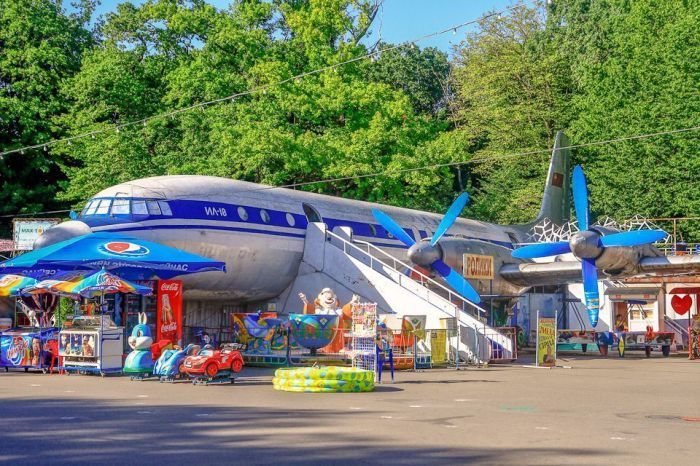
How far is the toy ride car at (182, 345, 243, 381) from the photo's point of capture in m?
18.2

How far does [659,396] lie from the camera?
1705 centimetres

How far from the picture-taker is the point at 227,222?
2578 centimetres

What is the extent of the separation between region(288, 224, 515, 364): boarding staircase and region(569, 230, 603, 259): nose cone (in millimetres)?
3425

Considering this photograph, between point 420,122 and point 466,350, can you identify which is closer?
point 466,350

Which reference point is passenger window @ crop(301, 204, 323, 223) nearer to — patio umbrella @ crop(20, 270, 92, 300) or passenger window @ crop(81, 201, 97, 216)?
passenger window @ crop(81, 201, 97, 216)

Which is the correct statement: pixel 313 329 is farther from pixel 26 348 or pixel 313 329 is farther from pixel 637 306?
pixel 637 306

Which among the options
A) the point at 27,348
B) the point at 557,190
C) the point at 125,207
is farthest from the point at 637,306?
the point at 27,348

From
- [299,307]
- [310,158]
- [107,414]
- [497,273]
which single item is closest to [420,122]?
[310,158]

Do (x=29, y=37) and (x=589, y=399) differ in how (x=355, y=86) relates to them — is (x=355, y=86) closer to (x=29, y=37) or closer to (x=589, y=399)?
(x=29, y=37)

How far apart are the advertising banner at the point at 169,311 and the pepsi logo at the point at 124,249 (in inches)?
48.0

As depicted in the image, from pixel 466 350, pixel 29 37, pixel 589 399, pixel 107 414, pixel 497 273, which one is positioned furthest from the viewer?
pixel 29 37

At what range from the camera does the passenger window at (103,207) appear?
24047 mm

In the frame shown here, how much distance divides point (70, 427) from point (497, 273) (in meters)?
22.3

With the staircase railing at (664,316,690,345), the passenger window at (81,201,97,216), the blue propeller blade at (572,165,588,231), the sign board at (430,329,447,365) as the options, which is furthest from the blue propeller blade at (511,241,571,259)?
the staircase railing at (664,316,690,345)
